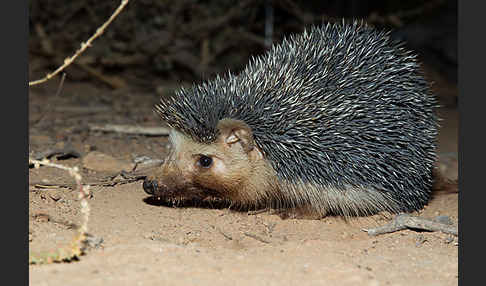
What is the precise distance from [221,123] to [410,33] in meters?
11.1

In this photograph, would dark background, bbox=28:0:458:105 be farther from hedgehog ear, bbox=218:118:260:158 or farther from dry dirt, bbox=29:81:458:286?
hedgehog ear, bbox=218:118:260:158

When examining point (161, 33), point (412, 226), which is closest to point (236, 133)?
point (412, 226)

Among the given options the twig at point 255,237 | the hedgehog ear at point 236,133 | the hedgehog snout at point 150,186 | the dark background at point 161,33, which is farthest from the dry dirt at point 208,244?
the dark background at point 161,33

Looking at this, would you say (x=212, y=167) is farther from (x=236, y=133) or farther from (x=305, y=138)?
(x=305, y=138)

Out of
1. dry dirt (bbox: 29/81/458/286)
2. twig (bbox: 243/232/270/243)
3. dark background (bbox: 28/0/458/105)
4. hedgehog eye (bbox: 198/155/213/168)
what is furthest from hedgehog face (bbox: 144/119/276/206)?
dark background (bbox: 28/0/458/105)

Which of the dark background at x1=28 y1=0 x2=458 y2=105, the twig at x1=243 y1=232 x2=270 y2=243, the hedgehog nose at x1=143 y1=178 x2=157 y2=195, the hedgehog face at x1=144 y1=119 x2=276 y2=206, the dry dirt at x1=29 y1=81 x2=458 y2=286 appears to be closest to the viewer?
the dry dirt at x1=29 y1=81 x2=458 y2=286

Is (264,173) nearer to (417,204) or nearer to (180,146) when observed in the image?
(180,146)

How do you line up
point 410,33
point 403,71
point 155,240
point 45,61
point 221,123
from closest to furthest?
point 155,240, point 221,123, point 403,71, point 45,61, point 410,33

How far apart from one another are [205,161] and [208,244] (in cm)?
112

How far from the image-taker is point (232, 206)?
650cm

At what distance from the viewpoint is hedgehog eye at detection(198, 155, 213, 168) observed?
6.04 metres

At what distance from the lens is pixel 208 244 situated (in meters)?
5.22

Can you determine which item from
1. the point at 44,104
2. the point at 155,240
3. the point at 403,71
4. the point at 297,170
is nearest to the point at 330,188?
the point at 297,170

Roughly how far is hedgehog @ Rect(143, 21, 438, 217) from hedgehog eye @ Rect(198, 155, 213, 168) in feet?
0.04
